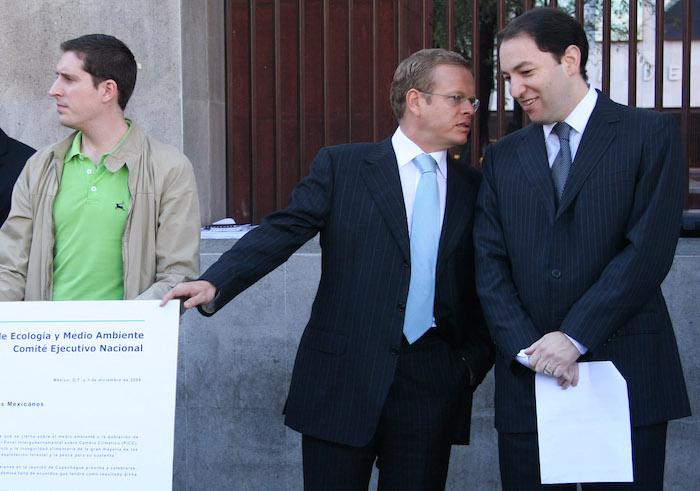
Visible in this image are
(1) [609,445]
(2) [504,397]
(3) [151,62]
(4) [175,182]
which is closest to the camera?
(1) [609,445]

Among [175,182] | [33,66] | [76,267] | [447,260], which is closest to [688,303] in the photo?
[447,260]

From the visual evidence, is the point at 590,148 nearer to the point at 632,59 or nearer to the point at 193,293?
the point at 193,293

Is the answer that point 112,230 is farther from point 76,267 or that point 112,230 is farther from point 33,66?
point 33,66

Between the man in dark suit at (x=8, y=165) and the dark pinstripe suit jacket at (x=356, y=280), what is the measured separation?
1.39 m

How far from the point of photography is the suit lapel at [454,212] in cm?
326

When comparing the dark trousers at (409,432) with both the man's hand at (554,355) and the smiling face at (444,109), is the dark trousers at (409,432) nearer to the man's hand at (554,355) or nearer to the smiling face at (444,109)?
the man's hand at (554,355)

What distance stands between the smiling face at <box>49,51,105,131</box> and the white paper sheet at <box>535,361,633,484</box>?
185 centimetres

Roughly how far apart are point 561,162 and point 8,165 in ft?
8.34

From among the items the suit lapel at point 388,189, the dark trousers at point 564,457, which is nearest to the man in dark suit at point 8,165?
the suit lapel at point 388,189

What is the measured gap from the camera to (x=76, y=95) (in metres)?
3.31

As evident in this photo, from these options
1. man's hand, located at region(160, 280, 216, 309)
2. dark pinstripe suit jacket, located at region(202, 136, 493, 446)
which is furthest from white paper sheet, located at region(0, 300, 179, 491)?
dark pinstripe suit jacket, located at region(202, 136, 493, 446)

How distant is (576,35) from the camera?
3.08m

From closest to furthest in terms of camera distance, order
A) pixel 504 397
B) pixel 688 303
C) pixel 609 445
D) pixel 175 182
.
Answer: pixel 609 445
pixel 504 397
pixel 175 182
pixel 688 303

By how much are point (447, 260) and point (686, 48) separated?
278cm
